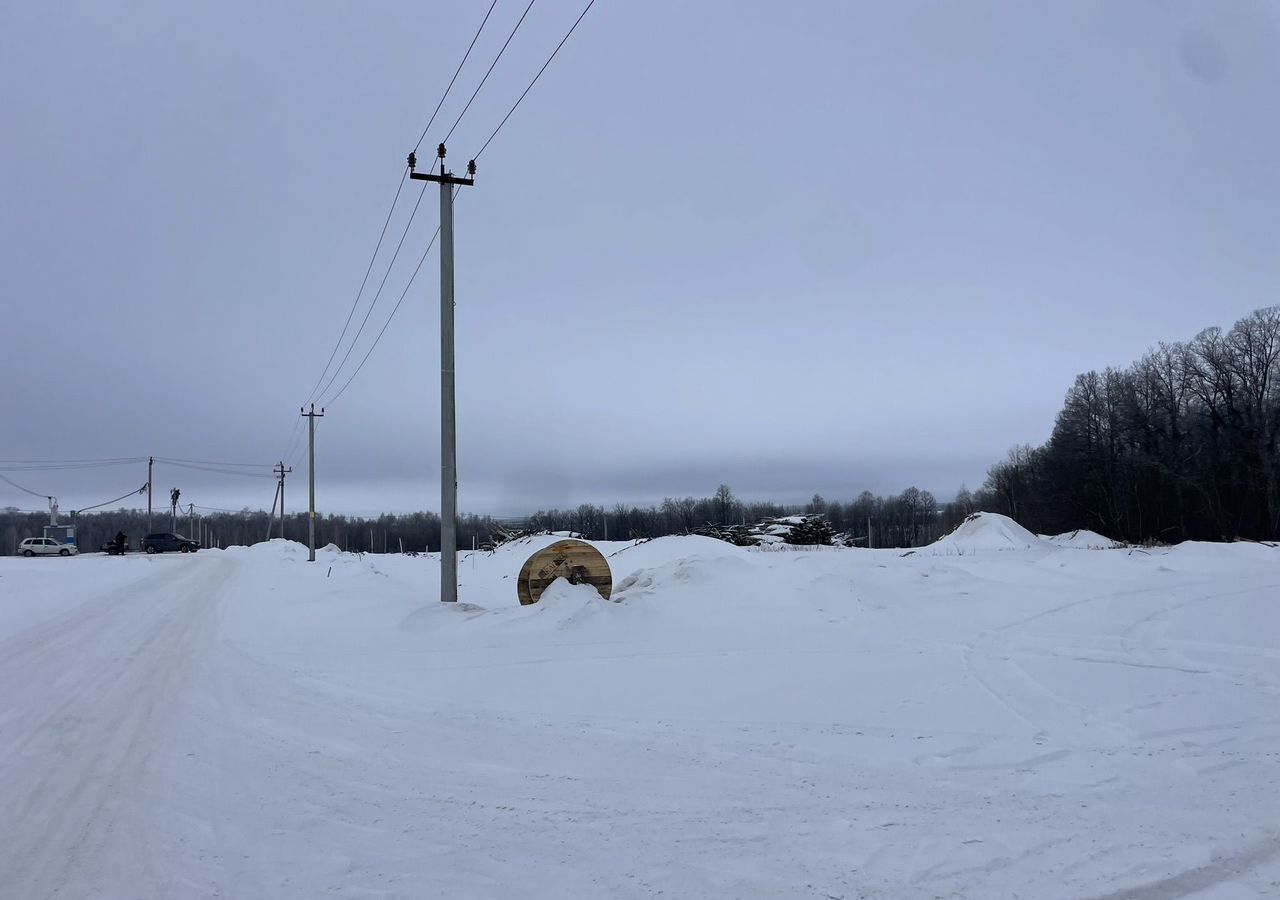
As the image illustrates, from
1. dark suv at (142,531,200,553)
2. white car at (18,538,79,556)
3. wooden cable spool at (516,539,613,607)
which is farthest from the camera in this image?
dark suv at (142,531,200,553)

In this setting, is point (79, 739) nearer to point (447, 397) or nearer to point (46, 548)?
point (447, 397)

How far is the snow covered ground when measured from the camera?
3906 mm

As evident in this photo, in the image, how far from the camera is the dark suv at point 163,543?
53000 millimetres

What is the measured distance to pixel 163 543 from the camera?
53.4m

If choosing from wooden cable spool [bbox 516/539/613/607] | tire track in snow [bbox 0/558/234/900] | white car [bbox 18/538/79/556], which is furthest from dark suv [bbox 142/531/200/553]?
wooden cable spool [bbox 516/539/613/607]

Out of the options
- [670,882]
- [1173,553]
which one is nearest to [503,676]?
[670,882]

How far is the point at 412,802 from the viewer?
15.9ft

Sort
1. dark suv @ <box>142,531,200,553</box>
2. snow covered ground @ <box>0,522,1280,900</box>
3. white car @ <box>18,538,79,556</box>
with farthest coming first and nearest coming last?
1. dark suv @ <box>142,531,200,553</box>
2. white car @ <box>18,538,79,556</box>
3. snow covered ground @ <box>0,522,1280,900</box>

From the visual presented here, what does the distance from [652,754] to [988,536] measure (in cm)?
3425

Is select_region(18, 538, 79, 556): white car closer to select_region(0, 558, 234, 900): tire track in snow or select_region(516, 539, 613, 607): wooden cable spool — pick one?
select_region(0, 558, 234, 900): tire track in snow

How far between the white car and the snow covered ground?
48932mm

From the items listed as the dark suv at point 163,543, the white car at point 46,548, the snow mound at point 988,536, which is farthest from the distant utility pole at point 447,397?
the white car at point 46,548

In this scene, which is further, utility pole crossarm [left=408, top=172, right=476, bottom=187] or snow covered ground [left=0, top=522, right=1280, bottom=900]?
utility pole crossarm [left=408, top=172, right=476, bottom=187]

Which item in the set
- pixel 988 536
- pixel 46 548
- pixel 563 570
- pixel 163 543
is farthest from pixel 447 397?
pixel 46 548
